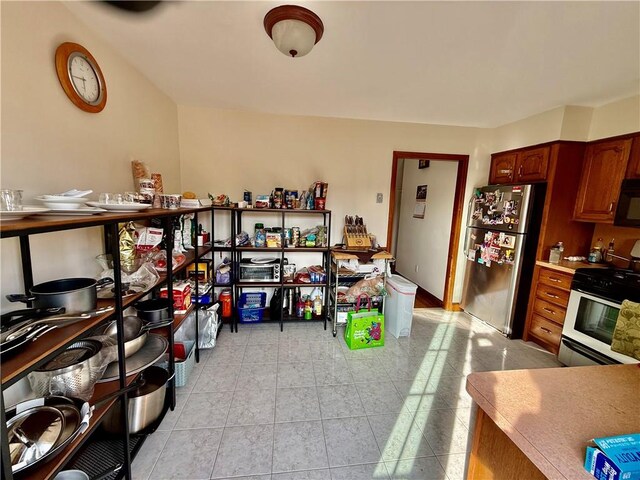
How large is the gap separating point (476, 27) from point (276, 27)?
42.9 inches

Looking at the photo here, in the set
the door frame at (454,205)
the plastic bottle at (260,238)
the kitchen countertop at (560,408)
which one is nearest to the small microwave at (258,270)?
the plastic bottle at (260,238)

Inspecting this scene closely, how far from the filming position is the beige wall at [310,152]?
Answer: 2.86 metres

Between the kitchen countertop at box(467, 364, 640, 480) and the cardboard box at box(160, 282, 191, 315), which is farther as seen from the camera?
the cardboard box at box(160, 282, 191, 315)

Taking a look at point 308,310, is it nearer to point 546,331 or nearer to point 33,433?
point 33,433

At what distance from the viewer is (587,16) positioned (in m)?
1.33

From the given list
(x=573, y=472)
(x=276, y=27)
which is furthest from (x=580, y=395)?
(x=276, y=27)

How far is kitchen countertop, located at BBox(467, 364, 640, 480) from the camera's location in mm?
625

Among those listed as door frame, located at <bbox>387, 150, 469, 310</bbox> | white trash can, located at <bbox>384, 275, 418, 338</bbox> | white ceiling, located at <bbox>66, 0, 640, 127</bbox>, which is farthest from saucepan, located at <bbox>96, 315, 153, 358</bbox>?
door frame, located at <bbox>387, 150, 469, 310</bbox>

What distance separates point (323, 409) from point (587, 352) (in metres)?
2.22

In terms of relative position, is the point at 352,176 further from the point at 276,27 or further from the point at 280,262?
the point at 276,27

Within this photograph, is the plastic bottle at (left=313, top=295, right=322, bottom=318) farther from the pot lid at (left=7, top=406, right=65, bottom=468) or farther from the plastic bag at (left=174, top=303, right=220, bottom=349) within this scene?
the pot lid at (left=7, top=406, right=65, bottom=468)

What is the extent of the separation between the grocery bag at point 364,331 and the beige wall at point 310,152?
1.02 metres

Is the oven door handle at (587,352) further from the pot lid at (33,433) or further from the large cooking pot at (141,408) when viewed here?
the pot lid at (33,433)

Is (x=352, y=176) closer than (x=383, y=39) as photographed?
No
